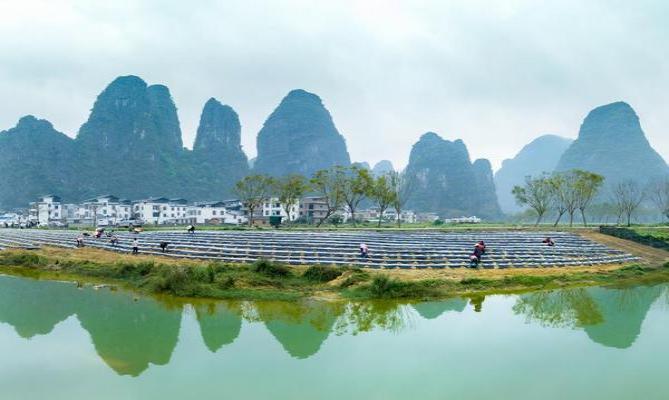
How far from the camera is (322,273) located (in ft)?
64.2

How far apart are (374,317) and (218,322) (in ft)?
16.1

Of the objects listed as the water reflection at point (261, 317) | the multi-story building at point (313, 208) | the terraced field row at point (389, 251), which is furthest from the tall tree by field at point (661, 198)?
the water reflection at point (261, 317)

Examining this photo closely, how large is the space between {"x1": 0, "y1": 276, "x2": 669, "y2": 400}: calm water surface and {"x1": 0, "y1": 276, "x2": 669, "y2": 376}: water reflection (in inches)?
2.4

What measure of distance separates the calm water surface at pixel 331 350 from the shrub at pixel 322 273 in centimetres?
289

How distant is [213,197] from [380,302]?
118028mm

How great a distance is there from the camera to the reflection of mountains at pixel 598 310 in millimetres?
13117

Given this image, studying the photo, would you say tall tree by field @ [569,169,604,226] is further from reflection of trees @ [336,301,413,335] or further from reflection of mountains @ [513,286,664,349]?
reflection of trees @ [336,301,413,335]

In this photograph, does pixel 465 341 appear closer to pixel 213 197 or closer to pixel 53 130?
pixel 213 197

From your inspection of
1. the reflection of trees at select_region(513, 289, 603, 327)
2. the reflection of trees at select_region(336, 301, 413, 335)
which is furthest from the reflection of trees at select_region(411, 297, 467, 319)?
the reflection of trees at select_region(513, 289, 603, 327)

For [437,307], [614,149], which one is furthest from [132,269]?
[614,149]

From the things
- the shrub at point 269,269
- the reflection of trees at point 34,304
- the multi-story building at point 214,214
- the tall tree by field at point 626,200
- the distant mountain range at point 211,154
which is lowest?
the reflection of trees at point 34,304

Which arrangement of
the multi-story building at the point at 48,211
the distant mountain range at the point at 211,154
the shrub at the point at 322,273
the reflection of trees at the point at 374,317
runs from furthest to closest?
the distant mountain range at the point at 211,154, the multi-story building at the point at 48,211, the shrub at the point at 322,273, the reflection of trees at the point at 374,317

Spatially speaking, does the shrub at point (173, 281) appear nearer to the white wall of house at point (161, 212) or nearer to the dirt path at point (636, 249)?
the dirt path at point (636, 249)

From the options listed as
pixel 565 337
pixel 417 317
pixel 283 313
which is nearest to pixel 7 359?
pixel 283 313
